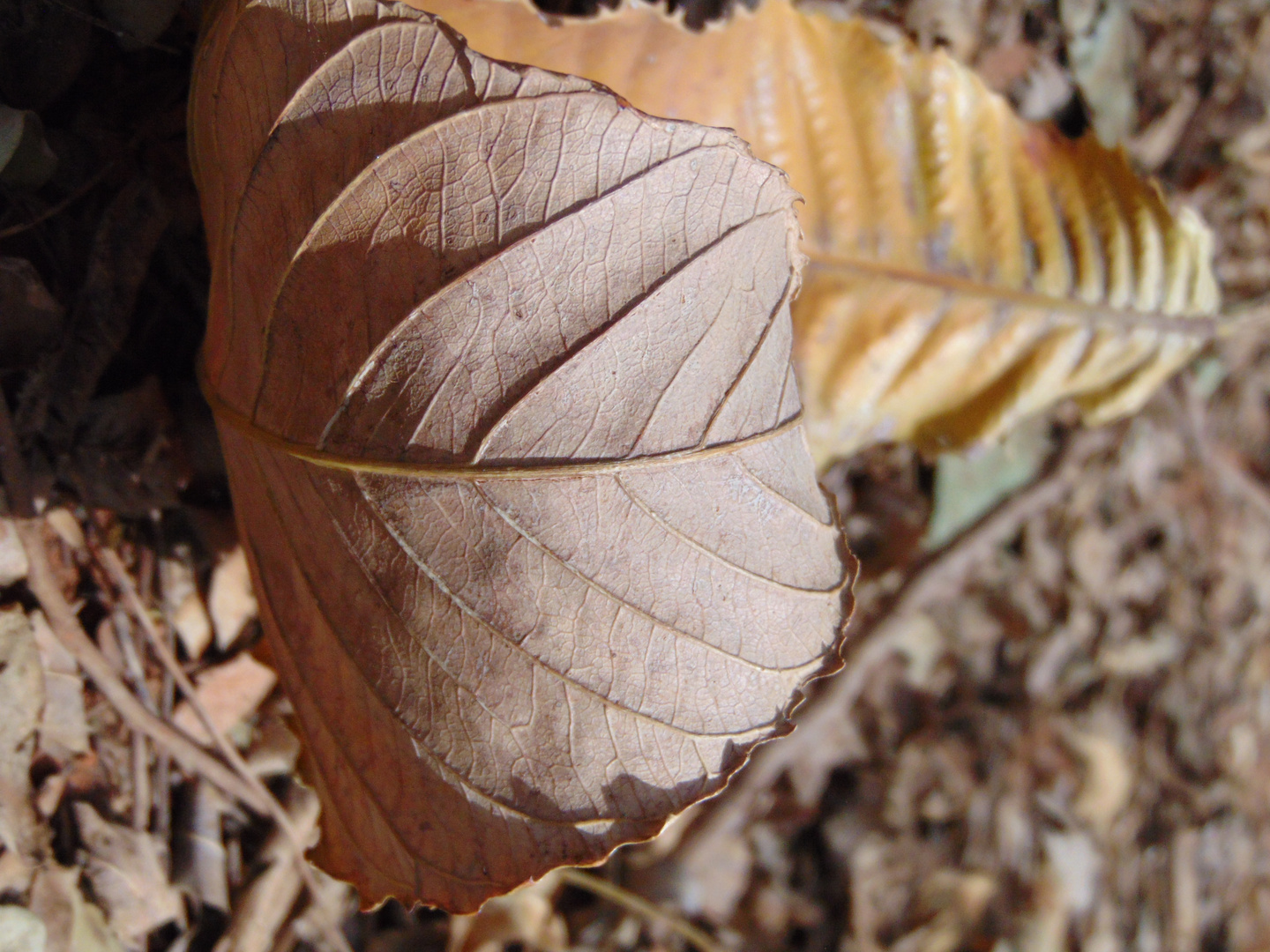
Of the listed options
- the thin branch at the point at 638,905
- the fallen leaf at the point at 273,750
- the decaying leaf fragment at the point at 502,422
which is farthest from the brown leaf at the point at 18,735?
the thin branch at the point at 638,905

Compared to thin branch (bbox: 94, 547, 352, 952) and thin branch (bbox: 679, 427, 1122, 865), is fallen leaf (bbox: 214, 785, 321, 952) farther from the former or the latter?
thin branch (bbox: 679, 427, 1122, 865)

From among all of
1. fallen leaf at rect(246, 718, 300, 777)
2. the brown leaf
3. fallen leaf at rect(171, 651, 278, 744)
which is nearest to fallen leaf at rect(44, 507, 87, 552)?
the brown leaf

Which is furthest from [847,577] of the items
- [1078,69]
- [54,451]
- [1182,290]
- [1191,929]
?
[1191,929]

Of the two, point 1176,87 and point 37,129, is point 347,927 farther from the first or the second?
point 1176,87

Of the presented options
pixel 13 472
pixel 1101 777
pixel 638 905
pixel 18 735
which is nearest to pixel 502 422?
pixel 13 472

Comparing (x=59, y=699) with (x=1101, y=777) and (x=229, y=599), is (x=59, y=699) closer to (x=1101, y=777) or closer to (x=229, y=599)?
(x=229, y=599)

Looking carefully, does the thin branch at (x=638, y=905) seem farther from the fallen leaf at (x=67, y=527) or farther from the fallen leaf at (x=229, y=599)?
the fallen leaf at (x=67, y=527)
